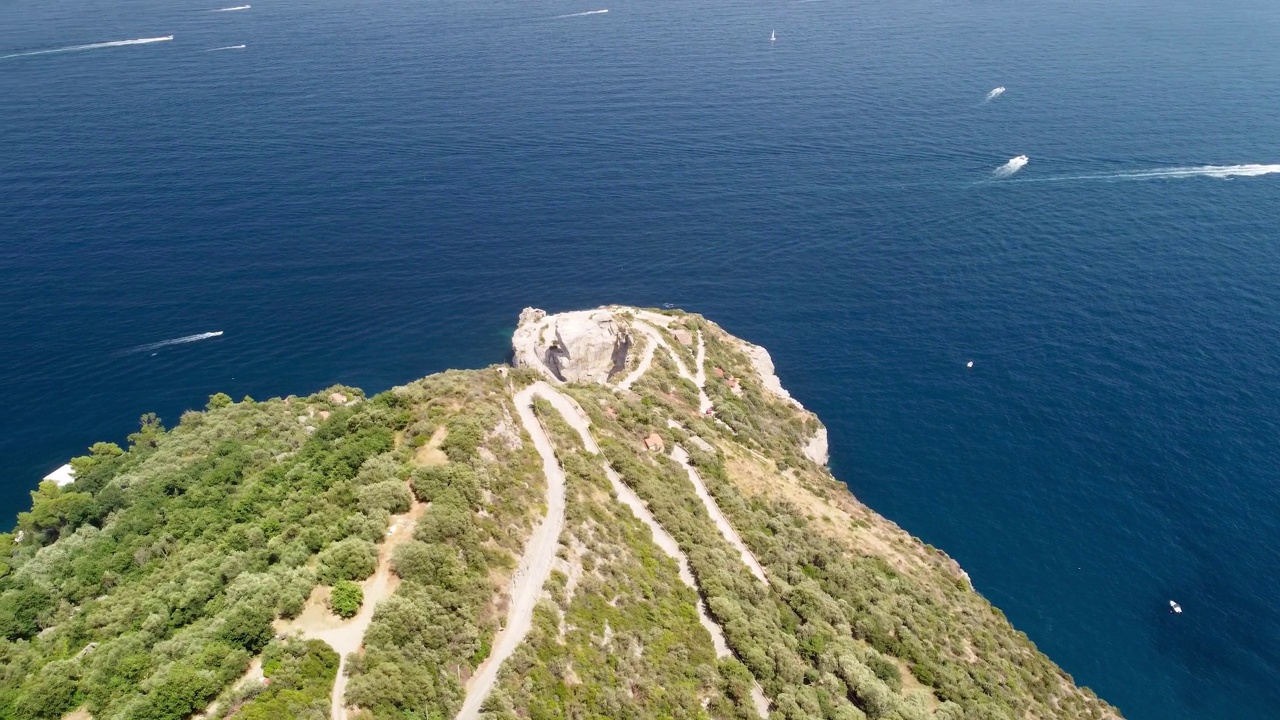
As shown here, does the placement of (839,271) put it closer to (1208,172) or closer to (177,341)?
(1208,172)

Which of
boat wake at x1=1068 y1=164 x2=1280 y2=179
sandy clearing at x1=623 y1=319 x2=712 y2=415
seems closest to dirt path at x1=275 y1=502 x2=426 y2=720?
sandy clearing at x1=623 y1=319 x2=712 y2=415

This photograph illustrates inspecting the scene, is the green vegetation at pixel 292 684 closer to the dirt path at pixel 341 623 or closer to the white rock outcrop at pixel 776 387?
the dirt path at pixel 341 623

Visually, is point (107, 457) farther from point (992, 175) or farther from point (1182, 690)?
point (992, 175)

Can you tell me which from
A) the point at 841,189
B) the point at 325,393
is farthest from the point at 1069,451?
the point at 325,393

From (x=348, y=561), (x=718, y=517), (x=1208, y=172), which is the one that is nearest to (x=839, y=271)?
(x=718, y=517)

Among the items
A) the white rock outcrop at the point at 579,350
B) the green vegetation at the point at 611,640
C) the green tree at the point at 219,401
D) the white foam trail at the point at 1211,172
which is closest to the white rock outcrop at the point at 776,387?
the white rock outcrop at the point at 579,350

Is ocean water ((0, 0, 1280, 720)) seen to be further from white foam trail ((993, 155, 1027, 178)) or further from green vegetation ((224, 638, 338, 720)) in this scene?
green vegetation ((224, 638, 338, 720))
